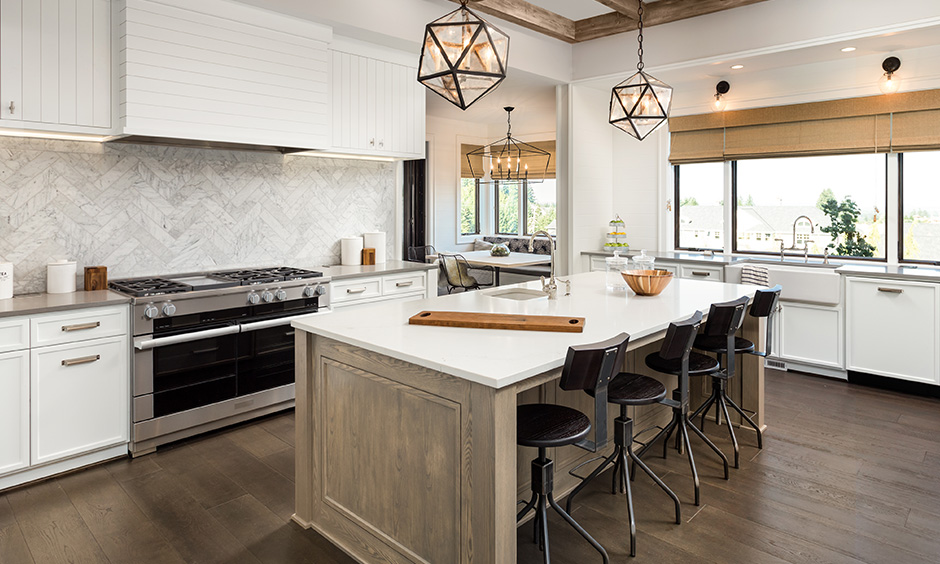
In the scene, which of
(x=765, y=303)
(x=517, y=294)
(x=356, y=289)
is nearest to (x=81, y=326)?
(x=356, y=289)

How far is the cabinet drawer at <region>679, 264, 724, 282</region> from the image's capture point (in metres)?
5.42

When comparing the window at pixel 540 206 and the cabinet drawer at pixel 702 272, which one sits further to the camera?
the window at pixel 540 206

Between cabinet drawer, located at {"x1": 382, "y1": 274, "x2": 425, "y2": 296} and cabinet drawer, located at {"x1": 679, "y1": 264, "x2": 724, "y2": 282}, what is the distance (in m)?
2.55

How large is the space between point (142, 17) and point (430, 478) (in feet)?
9.87

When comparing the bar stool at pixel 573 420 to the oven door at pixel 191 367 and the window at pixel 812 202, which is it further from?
the window at pixel 812 202

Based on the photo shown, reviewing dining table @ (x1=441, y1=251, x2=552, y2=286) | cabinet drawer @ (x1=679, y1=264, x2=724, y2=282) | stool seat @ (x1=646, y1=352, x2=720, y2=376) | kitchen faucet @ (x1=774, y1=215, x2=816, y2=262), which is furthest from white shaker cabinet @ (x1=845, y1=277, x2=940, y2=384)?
dining table @ (x1=441, y1=251, x2=552, y2=286)

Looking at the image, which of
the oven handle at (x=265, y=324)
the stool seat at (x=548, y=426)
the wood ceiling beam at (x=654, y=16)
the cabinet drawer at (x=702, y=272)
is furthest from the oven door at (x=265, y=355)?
the cabinet drawer at (x=702, y=272)

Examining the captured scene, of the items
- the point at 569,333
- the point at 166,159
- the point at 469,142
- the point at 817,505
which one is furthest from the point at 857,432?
the point at 469,142

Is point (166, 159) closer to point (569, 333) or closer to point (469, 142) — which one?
point (569, 333)

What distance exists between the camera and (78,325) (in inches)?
123

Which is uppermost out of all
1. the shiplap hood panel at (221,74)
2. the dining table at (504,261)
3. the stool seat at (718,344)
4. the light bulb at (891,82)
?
the light bulb at (891,82)

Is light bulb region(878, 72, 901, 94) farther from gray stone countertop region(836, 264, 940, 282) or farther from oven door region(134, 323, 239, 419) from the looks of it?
oven door region(134, 323, 239, 419)

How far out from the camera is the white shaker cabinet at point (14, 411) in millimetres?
2889

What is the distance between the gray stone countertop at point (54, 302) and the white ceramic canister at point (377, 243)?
2.08m
